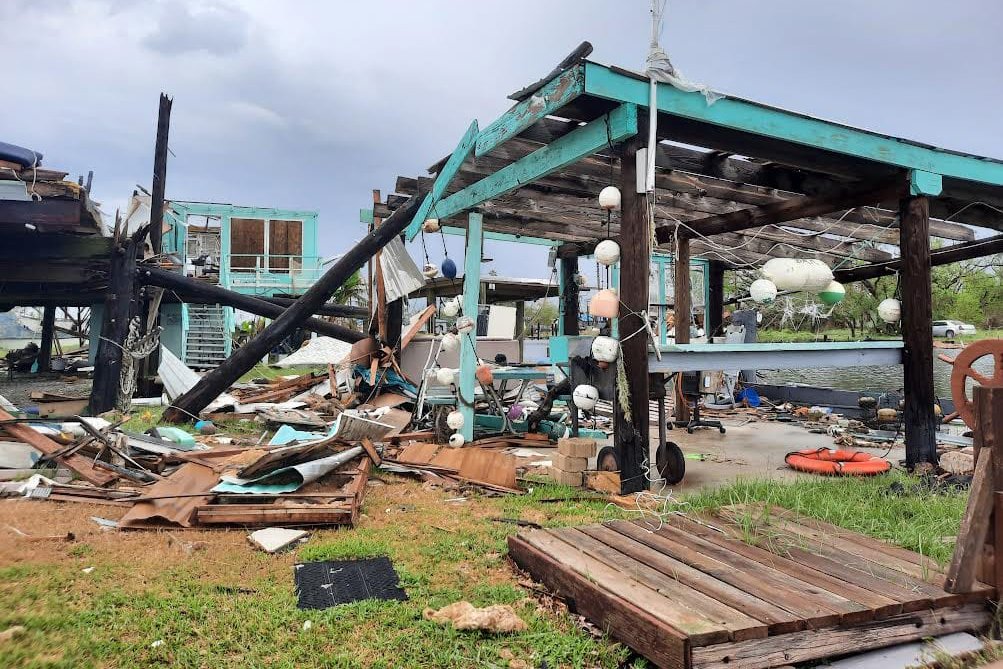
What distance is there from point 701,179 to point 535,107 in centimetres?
304

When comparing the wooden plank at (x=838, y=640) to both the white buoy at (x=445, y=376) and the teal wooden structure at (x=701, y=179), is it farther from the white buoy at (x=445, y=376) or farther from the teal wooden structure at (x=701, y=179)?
the white buoy at (x=445, y=376)

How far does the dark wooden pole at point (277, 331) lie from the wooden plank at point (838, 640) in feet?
29.2

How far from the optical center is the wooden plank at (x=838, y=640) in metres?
2.67

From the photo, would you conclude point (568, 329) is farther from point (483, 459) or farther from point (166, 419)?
point (166, 419)

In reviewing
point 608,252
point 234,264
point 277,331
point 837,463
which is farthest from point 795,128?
point 234,264

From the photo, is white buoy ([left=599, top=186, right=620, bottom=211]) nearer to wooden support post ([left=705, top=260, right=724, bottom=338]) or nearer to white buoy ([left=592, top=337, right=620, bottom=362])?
white buoy ([left=592, top=337, right=620, bottom=362])

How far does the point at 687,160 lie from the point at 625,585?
4.91 metres

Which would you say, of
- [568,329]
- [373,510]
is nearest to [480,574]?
[373,510]

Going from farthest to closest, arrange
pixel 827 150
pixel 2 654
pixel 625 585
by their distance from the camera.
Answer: pixel 827 150 < pixel 625 585 < pixel 2 654

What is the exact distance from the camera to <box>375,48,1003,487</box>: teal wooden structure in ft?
19.1

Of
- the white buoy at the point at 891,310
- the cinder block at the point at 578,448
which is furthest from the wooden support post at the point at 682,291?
the cinder block at the point at 578,448

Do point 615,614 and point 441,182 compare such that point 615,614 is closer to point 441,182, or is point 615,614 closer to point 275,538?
point 275,538

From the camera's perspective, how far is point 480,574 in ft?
13.5

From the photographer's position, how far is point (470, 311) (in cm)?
876
